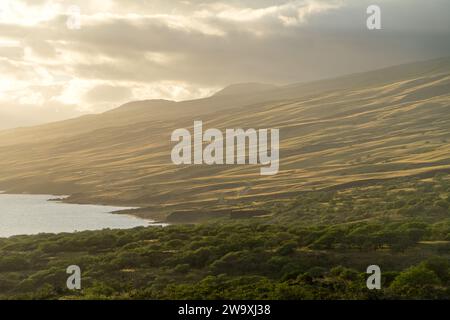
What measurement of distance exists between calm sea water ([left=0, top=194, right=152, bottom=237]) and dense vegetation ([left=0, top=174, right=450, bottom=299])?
41327 millimetres

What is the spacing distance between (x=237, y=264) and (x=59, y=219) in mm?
91952

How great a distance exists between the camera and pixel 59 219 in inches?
4870

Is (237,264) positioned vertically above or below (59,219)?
below

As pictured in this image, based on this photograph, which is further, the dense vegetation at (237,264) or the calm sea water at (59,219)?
the calm sea water at (59,219)

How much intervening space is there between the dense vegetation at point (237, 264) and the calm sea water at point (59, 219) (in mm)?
41327

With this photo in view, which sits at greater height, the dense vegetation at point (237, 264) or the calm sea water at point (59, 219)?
the calm sea water at point (59, 219)

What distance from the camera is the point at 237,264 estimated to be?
4059cm

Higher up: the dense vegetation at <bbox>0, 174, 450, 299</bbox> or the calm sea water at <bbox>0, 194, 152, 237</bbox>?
the calm sea water at <bbox>0, 194, 152, 237</bbox>

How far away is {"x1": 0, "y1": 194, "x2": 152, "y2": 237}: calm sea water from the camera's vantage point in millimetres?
104812

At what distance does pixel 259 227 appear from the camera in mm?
61094

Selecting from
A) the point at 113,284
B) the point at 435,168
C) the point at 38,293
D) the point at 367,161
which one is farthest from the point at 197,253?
the point at 367,161

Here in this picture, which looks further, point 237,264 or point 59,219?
point 59,219

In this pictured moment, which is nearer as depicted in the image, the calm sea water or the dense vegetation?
the dense vegetation

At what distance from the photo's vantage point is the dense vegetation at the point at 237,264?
3231 centimetres
